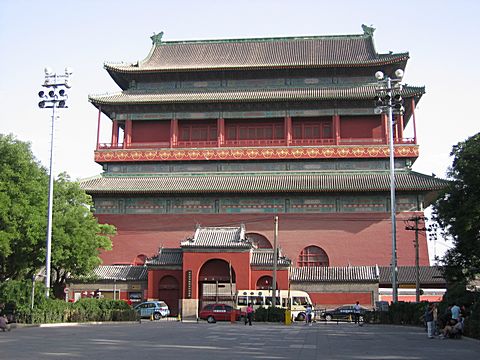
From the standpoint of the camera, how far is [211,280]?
1656 inches

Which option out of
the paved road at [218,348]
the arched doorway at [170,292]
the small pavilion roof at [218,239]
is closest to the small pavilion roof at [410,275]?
the small pavilion roof at [218,239]

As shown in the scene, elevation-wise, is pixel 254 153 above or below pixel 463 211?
above

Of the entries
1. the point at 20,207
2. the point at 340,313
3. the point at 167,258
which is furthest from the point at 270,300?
the point at 20,207

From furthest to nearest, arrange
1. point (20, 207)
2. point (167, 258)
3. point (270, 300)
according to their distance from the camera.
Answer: point (167, 258) → point (270, 300) → point (20, 207)

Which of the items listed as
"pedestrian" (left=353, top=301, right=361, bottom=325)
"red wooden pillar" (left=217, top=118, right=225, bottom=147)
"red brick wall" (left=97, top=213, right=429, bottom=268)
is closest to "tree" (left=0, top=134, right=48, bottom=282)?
"red brick wall" (left=97, top=213, right=429, bottom=268)

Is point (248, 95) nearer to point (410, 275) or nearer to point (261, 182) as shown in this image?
point (261, 182)

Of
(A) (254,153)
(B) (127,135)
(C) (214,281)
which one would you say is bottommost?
(C) (214,281)

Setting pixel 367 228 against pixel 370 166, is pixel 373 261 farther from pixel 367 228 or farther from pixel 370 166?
pixel 370 166

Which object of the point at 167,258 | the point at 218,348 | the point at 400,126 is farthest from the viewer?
the point at 400,126

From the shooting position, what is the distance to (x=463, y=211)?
2752 cm

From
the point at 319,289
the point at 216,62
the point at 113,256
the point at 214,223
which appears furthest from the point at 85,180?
the point at 319,289

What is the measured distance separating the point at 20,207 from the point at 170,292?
13884 millimetres

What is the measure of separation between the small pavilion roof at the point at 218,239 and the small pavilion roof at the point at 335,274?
3.72m

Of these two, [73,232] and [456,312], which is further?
[73,232]
